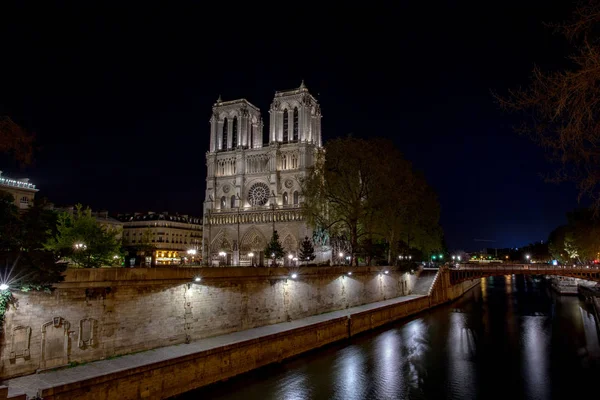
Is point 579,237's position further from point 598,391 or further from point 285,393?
point 285,393

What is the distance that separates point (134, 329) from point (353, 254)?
22.2 metres

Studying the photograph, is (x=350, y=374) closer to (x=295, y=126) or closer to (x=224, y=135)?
(x=295, y=126)

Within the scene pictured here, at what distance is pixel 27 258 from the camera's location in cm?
1227

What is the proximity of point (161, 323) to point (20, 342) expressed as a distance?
480cm

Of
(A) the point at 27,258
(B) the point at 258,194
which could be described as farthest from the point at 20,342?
(B) the point at 258,194

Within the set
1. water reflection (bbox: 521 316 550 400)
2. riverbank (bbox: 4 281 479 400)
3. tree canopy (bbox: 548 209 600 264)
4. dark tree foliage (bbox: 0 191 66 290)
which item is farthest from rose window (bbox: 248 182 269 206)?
dark tree foliage (bbox: 0 191 66 290)

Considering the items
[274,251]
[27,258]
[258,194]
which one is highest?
[258,194]

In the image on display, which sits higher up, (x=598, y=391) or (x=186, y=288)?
(x=186, y=288)

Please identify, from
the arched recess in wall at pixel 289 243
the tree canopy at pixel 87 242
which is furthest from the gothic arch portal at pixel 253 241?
the tree canopy at pixel 87 242

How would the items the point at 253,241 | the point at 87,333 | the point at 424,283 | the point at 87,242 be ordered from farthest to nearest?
the point at 253,241
the point at 424,283
the point at 87,242
the point at 87,333

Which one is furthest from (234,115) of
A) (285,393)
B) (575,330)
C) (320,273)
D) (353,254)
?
(285,393)

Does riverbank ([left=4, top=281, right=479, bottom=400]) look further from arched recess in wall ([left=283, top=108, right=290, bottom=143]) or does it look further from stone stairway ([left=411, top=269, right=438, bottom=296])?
arched recess in wall ([left=283, top=108, right=290, bottom=143])

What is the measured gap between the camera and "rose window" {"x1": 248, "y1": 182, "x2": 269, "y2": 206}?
215 feet

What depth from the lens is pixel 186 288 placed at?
17.7 meters
